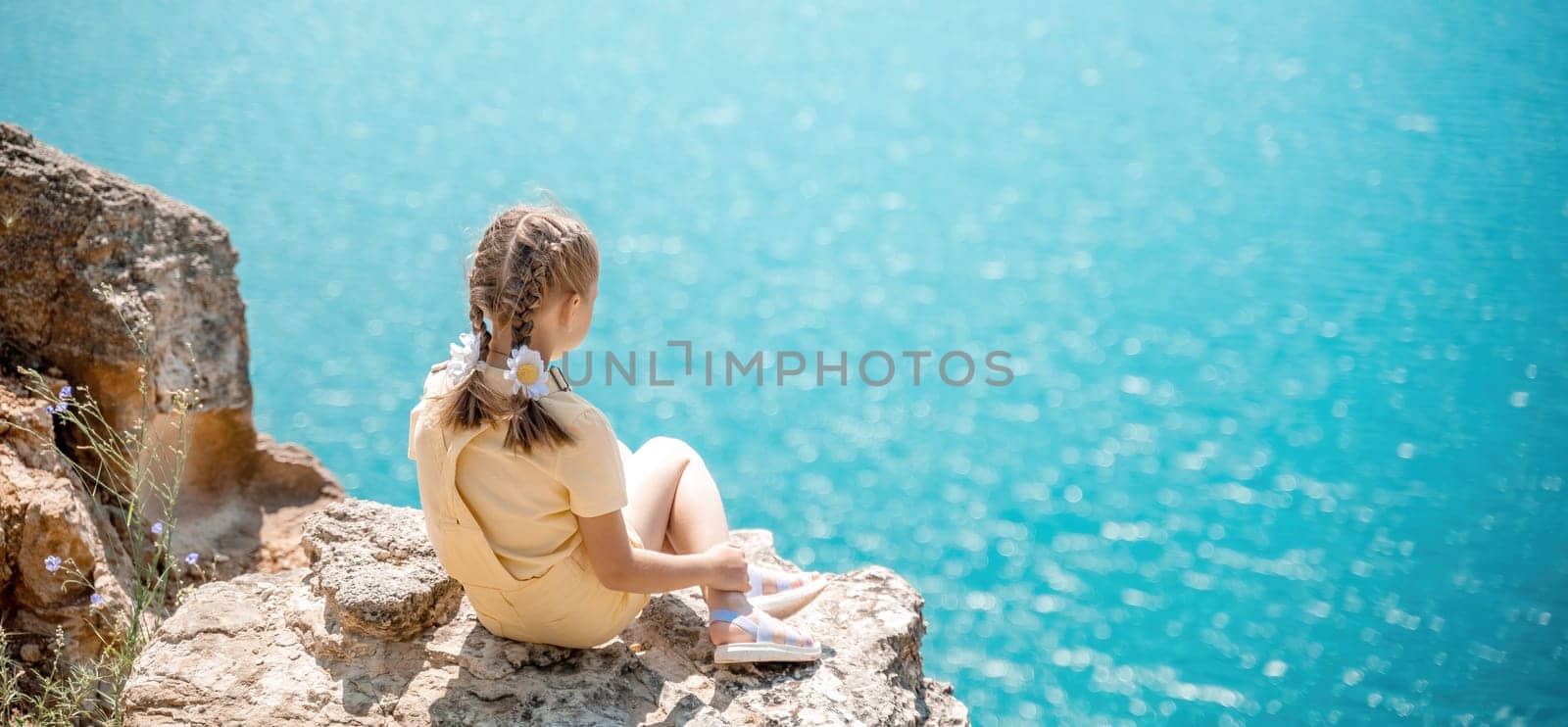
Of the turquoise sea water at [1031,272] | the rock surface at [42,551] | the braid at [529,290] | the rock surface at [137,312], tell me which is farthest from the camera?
the turquoise sea water at [1031,272]

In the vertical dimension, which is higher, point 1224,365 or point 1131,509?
point 1224,365

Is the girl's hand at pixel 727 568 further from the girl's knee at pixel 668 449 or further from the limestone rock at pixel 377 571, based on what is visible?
the limestone rock at pixel 377 571

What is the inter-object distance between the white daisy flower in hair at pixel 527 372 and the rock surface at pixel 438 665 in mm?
531


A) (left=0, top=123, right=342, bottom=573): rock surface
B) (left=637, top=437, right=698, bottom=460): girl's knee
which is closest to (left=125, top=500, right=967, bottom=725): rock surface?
(left=637, top=437, right=698, bottom=460): girl's knee

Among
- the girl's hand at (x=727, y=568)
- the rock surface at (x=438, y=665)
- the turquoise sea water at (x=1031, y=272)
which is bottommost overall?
the rock surface at (x=438, y=665)

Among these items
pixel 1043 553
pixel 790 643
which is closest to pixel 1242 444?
pixel 1043 553

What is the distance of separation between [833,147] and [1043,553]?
12.5 feet

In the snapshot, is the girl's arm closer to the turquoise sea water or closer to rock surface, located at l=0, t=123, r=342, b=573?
rock surface, located at l=0, t=123, r=342, b=573

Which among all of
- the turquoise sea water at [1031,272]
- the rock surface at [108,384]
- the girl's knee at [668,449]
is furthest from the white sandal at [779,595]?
the turquoise sea water at [1031,272]

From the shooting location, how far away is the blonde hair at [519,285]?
1.85 meters

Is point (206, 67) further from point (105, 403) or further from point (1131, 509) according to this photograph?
point (1131, 509)

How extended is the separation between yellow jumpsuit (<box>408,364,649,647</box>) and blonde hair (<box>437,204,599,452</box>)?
21 mm

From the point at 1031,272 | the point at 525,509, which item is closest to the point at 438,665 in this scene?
the point at 525,509

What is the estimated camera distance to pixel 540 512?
6.32ft
